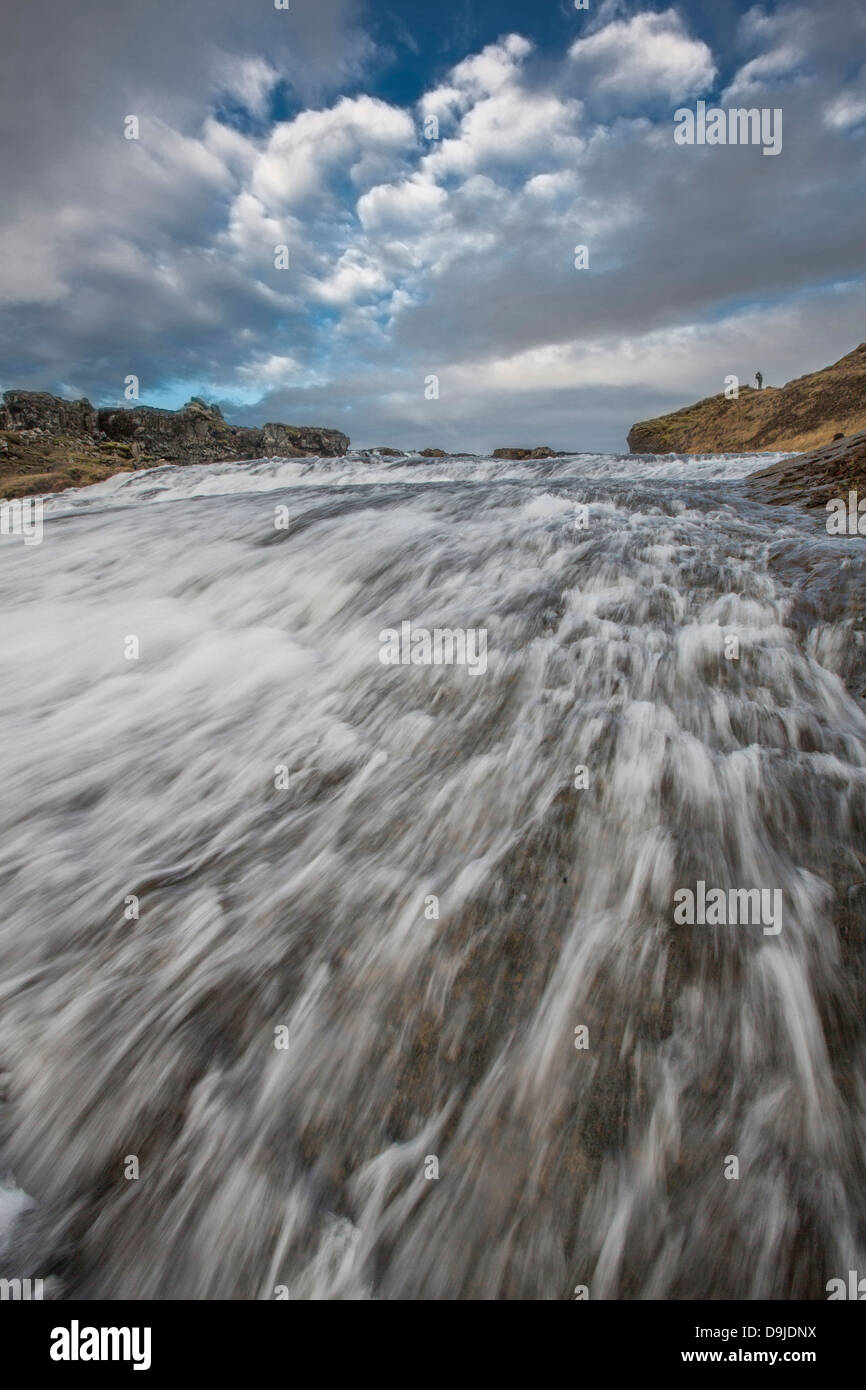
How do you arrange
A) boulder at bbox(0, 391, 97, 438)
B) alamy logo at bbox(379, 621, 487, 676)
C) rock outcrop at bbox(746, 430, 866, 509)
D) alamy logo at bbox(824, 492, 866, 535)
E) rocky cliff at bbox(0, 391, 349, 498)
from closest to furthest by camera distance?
alamy logo at bbox(379, 621, 487, 676) < alamy logo at bbox(824, 492, 866, 535) < rock outcrop at bbox(746, 430, 866, 509) < rocky cliff at bbox(0, 391, 349, 498) < boulder at bbox(0, 391, 97, 438)

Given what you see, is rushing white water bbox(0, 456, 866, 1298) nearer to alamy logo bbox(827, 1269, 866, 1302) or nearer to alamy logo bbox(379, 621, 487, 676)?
alamy logo bbox(827, 1269, 866, 1302)

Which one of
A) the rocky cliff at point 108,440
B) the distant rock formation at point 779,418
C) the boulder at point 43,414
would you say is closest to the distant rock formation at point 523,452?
the distant rock formation at point 779,418

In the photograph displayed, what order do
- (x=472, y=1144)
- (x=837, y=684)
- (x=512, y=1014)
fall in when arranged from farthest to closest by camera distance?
(x=837, y=684), (x=512, y=1014), (x=472, y=1144)

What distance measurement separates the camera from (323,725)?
4562 millimetres

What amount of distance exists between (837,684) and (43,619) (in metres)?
8.28

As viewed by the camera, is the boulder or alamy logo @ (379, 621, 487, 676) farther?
the boulder

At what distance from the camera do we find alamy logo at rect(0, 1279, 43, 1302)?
1.94 metres
